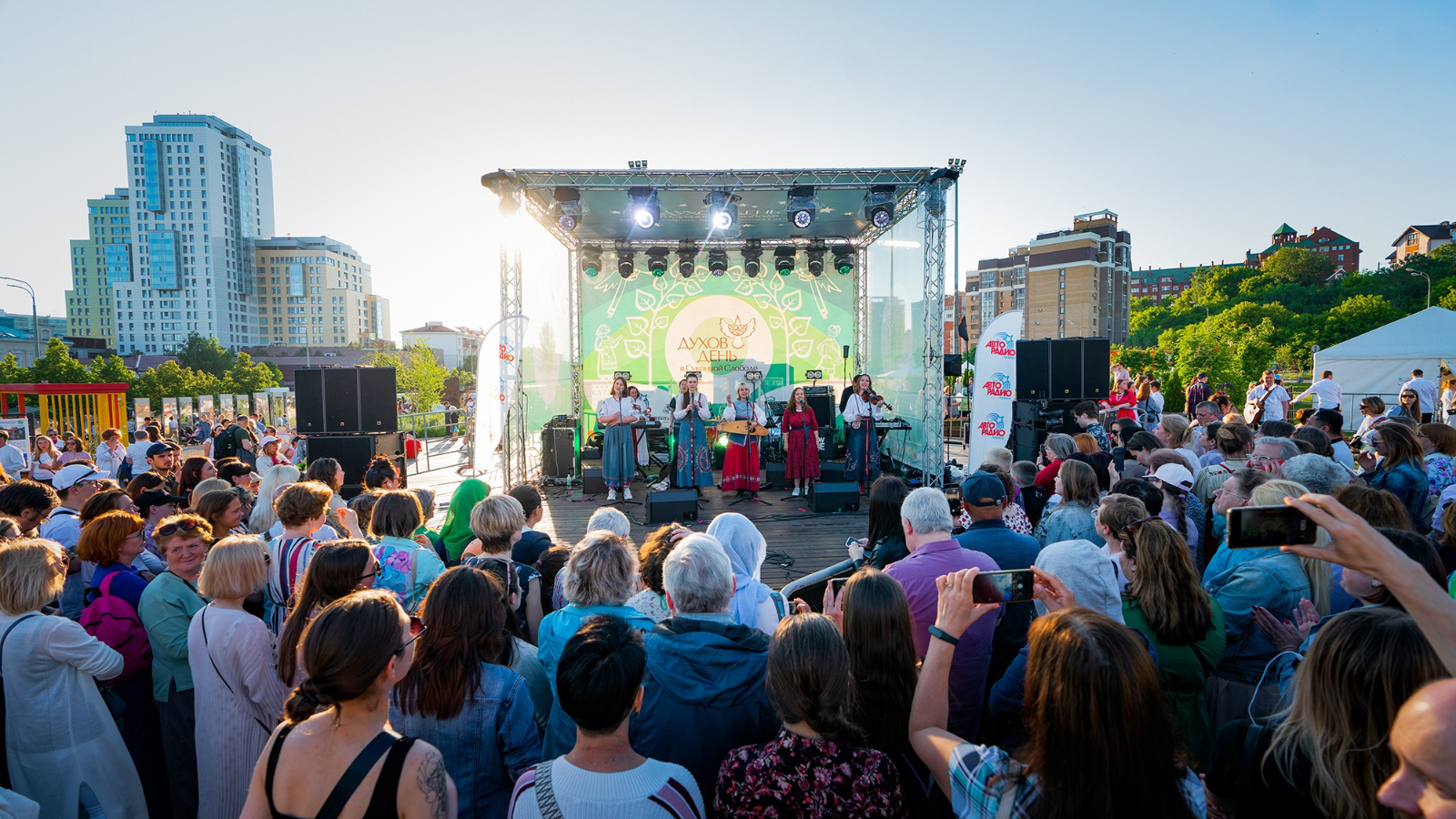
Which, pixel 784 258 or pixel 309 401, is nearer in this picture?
pixel 309 401

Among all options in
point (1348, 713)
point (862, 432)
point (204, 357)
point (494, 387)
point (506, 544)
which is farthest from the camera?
point (204, 357)

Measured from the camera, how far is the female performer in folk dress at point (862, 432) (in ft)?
28.9

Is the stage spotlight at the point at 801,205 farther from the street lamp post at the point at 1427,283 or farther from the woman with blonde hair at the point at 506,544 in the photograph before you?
the street lamp post at the point at 1427,283

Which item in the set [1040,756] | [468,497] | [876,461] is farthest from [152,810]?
[876,461]

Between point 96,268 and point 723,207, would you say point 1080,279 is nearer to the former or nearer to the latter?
point 723,207

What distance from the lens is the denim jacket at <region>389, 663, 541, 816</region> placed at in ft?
5.50

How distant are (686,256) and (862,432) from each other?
469cm

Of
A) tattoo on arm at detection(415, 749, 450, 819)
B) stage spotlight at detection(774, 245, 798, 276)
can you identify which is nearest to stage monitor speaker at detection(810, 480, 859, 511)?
stage spotlight at detection(774, 245, 798, 276)

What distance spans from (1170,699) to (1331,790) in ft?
3.09

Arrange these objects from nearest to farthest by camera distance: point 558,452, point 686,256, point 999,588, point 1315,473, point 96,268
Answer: point 999,588
point 1315,473
point 558,452
point 686,256
point 96,268

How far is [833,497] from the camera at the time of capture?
25.6 feet

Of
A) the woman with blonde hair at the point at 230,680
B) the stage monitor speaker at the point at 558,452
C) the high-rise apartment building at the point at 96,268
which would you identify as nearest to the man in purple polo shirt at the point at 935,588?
the woman with blonde hair at the point at 230,680

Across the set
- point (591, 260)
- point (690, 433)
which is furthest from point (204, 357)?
point (690, 433)

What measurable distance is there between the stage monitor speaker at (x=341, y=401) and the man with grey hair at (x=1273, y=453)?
7.82m
